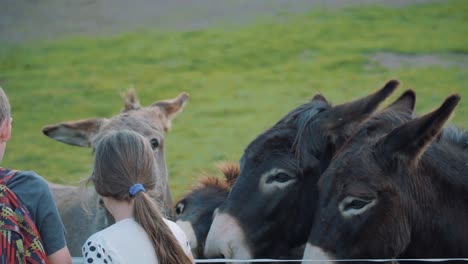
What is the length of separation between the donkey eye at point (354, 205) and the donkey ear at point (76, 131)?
354 centimetres

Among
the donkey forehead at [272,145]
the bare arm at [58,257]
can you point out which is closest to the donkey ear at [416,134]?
the donkey forehead at [272,145]

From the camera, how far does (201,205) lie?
6156 mm

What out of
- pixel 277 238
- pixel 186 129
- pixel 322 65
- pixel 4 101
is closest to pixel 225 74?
pixel 322 65

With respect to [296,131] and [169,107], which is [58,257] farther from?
[169,107]

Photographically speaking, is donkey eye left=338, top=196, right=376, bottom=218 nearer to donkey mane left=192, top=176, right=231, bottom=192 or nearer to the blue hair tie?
Result: the blue hair tie

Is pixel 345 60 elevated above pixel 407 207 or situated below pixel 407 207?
below

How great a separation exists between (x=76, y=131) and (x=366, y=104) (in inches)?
131

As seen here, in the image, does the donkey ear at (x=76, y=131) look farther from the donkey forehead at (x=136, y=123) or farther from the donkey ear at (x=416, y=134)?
the donkey ear at (x=416, y=134)

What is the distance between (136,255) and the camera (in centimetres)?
326

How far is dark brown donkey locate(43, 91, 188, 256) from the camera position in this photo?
21.5 feet

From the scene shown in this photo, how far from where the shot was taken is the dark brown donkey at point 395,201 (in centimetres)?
408

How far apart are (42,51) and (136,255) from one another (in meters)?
19.7

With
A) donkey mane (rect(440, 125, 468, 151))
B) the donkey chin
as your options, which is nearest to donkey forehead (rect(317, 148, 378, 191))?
the donkey chin

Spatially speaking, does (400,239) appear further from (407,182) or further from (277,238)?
(277,238)
